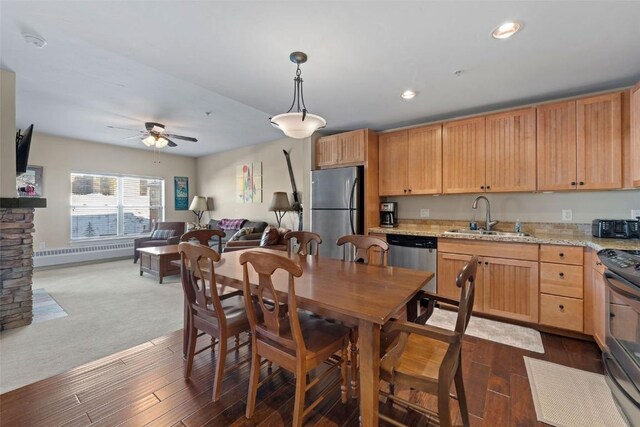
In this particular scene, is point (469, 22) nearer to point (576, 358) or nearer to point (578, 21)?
point (578, 21)

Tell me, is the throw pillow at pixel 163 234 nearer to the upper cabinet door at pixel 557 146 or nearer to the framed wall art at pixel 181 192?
the framed wall art at pixel 181 192

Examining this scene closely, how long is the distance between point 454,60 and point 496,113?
48.4 inches

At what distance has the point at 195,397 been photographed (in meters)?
1.76

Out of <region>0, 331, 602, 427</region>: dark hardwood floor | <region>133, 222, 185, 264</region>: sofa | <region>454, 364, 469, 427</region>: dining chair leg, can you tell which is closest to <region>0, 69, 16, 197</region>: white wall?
<region>0, 331, 602, 427</region>: dark hardwood floor

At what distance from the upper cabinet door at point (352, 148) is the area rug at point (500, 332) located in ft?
7.38

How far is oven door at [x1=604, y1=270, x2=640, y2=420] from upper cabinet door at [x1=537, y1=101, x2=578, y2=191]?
1.37 m

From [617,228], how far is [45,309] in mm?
6252

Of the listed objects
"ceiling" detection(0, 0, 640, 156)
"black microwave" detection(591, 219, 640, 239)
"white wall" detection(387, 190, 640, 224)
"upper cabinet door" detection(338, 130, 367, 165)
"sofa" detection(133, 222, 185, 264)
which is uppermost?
"ceiling" detection(0, 0, 640, 156)

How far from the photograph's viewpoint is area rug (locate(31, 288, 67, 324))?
3.03m

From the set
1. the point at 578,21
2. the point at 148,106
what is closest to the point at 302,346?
the point at 578,21

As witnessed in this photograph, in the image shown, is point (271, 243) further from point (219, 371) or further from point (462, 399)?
point (462, 399)

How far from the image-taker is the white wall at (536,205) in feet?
9.26

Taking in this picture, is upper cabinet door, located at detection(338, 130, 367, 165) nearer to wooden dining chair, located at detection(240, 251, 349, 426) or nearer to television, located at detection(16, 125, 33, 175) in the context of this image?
wooden dining chair, located at detection(240, 251, 349, 426)

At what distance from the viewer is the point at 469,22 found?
1829 millimetres
